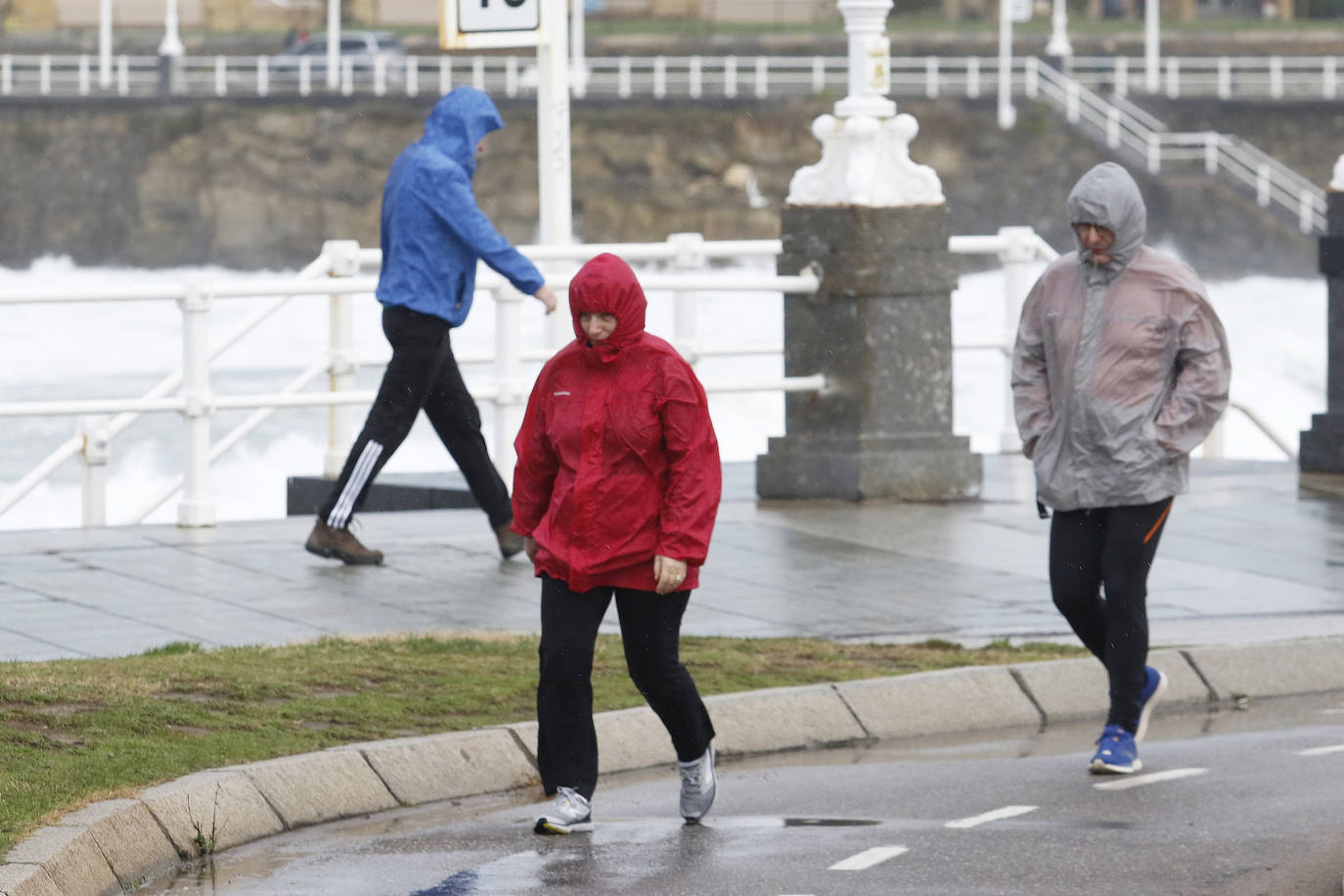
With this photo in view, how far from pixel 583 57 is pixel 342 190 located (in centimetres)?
619

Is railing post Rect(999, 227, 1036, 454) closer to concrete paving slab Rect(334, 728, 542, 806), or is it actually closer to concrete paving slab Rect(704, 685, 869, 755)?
concrete paving slab Rect(704, 685, 869, 755)

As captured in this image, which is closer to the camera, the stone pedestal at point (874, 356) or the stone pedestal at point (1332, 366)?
the stone pedestal at point (874, 356)

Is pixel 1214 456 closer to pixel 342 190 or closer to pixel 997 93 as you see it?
pixel 997 93

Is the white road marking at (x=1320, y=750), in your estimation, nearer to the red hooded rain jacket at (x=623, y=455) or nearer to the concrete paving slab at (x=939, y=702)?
the concrete paving slab at (x=939, y=702)

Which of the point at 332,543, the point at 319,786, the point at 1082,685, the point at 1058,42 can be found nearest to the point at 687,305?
the point at 332,543

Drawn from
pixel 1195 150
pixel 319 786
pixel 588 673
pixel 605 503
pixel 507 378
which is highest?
pixel 1195 150

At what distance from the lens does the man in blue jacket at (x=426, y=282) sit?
1007 cm

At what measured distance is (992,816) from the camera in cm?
662

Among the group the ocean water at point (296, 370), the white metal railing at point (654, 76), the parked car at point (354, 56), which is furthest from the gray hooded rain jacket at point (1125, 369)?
the parked car at point (354, 56)

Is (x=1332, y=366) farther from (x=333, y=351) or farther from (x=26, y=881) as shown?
(x=26, y=881)

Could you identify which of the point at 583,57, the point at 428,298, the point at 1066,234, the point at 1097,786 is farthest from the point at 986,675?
the point at 583,57

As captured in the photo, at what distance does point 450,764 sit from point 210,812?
2.78ft

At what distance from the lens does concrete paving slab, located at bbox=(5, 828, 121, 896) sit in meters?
5.56

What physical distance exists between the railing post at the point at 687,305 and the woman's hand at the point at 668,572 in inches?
264
